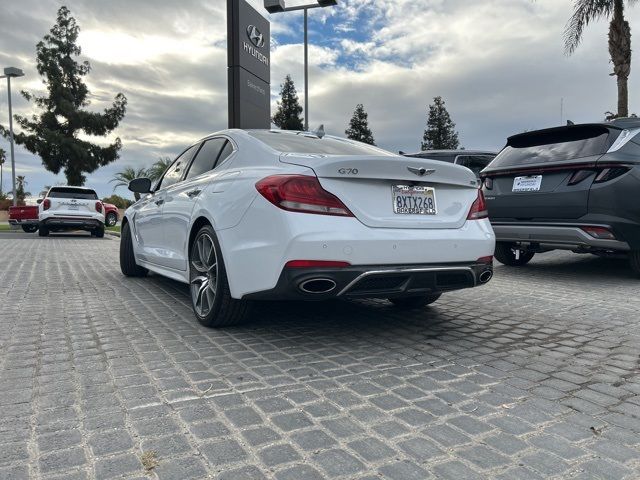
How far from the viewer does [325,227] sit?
310 cm

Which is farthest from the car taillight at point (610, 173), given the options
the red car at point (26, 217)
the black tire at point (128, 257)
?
the red car at point (26, 217)

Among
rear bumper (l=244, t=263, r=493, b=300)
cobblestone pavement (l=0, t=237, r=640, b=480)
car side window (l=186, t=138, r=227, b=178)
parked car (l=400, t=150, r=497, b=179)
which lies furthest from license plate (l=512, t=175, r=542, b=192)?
car side window (l=186, t=138, r=227, b=178)

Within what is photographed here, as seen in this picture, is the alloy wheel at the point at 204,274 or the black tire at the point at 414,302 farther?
Answer: the black tire at the point at 414,302

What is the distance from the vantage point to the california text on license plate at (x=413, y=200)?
337 centimetres

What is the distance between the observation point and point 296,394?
2600 millimetres

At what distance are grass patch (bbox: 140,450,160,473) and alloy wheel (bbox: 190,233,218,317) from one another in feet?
5.75

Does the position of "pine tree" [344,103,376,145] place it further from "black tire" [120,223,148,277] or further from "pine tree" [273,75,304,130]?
"black tire" [120,223,148,277]

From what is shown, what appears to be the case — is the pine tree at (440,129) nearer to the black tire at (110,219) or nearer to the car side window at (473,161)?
the black tire at (110,219)

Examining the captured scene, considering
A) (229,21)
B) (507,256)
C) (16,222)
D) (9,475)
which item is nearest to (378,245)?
(9,475)

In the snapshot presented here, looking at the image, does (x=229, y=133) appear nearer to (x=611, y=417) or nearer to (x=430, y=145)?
(x=611, y=417)

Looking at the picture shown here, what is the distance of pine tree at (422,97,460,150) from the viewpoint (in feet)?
161

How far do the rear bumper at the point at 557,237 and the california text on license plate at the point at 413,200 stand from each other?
2.92m

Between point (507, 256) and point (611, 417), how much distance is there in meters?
5.35

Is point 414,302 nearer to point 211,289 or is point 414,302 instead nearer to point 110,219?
point 211,289
